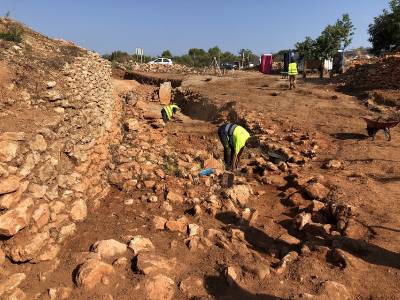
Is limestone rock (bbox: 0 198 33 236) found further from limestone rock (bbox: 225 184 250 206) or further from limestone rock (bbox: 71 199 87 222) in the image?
limestone rock (bbox: 225 184 250 206)

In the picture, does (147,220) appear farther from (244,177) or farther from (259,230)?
(244,177)

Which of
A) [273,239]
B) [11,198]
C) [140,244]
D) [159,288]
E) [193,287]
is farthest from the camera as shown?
[273,239]

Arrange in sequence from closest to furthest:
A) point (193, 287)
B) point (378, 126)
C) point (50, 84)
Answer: point (193, 287) < point (50, 84) < point (378, 126)

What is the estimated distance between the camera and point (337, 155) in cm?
829

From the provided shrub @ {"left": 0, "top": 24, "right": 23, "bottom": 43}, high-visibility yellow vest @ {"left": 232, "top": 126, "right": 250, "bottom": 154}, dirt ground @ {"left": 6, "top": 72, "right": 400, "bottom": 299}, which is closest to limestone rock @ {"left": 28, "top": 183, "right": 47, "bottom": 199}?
dirt ground @ {"left": 6, "top": 72, "right": 400, "bottom": 299}

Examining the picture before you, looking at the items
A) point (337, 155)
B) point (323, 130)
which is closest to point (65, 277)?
point (337, 155)

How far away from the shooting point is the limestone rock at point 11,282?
3.68 m

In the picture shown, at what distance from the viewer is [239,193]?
255 inches

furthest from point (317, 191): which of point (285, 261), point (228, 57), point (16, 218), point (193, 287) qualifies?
point (228, 57)

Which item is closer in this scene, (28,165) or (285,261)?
(285,261)

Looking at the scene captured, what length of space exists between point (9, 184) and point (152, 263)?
1.83 metres

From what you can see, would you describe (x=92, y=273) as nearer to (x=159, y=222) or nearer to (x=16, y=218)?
(x=16, y=218)

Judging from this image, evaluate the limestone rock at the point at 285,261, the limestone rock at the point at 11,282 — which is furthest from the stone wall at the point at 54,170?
the limestone rock at the point at 285,261

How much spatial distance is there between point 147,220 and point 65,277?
148 cm
